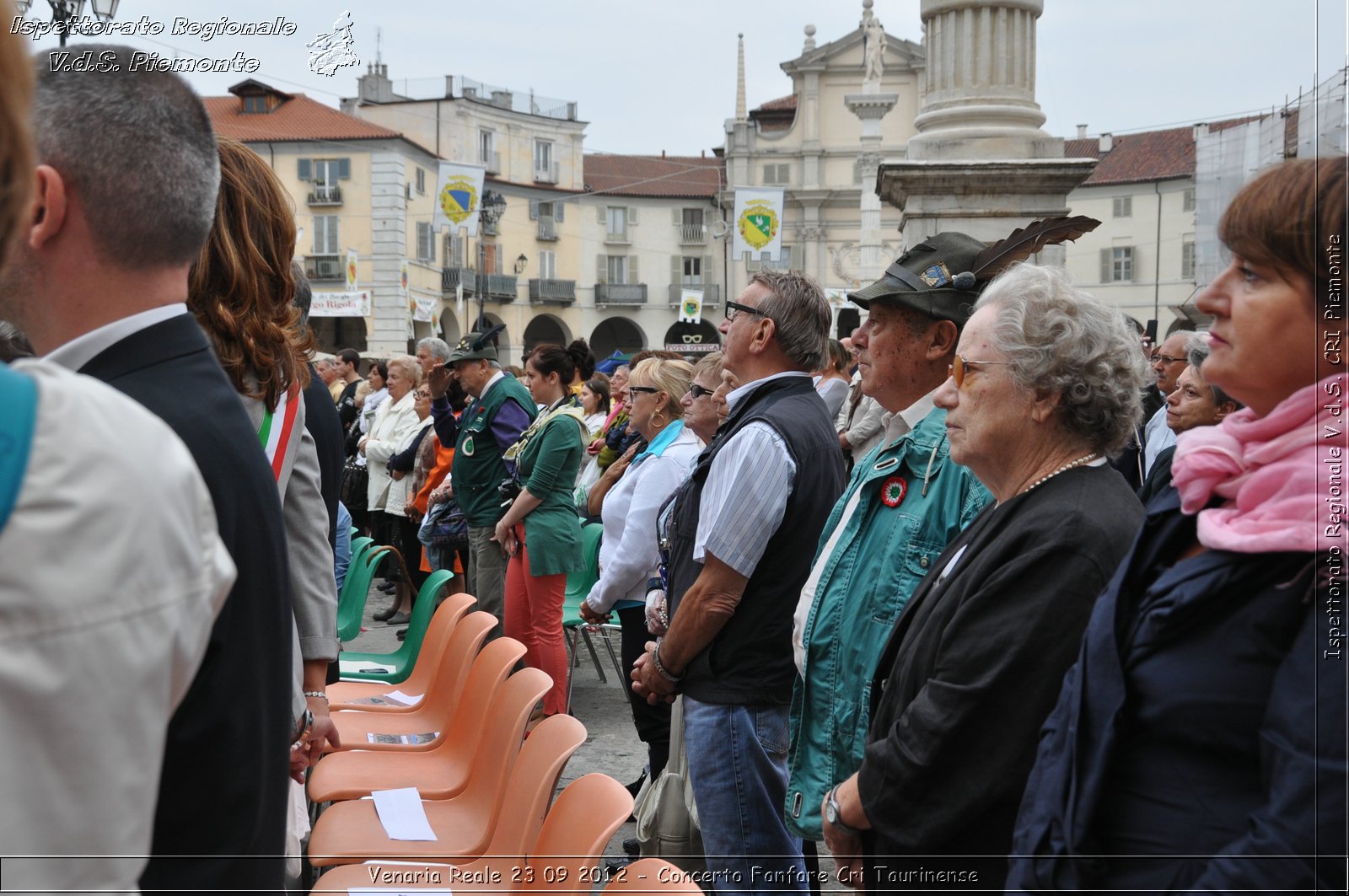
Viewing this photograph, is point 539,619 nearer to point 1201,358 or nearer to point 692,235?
point 1201,358

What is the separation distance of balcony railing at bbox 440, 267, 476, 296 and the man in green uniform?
1843 inches

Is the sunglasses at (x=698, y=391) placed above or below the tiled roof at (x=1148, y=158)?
below

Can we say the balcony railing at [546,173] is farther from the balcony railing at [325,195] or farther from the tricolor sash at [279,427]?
the tricolor sash at [279,427]

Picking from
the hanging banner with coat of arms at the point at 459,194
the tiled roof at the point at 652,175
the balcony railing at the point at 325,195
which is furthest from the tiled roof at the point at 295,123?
the hanging banner with coat of arms at the point at 459,194

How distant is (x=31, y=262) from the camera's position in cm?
151

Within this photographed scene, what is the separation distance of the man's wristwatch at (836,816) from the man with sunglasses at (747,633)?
92cm

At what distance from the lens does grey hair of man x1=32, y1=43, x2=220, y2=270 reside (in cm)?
147

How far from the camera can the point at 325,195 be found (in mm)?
47625

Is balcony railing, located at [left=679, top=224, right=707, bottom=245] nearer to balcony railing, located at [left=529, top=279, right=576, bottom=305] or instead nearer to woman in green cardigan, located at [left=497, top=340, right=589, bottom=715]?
balcony railing, located at [left=529, top=279, right=576, bottom=305]

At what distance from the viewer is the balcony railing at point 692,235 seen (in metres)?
61.6

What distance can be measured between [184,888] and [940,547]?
6.09 ft

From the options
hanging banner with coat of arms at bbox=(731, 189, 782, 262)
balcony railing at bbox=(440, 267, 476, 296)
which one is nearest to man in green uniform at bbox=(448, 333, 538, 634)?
hanging banner with coat of arms at bbox=(731, 189, 782, 262)

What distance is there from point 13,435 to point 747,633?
2.70 metres

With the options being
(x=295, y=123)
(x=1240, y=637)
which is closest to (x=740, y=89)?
(x=295, y=123)
